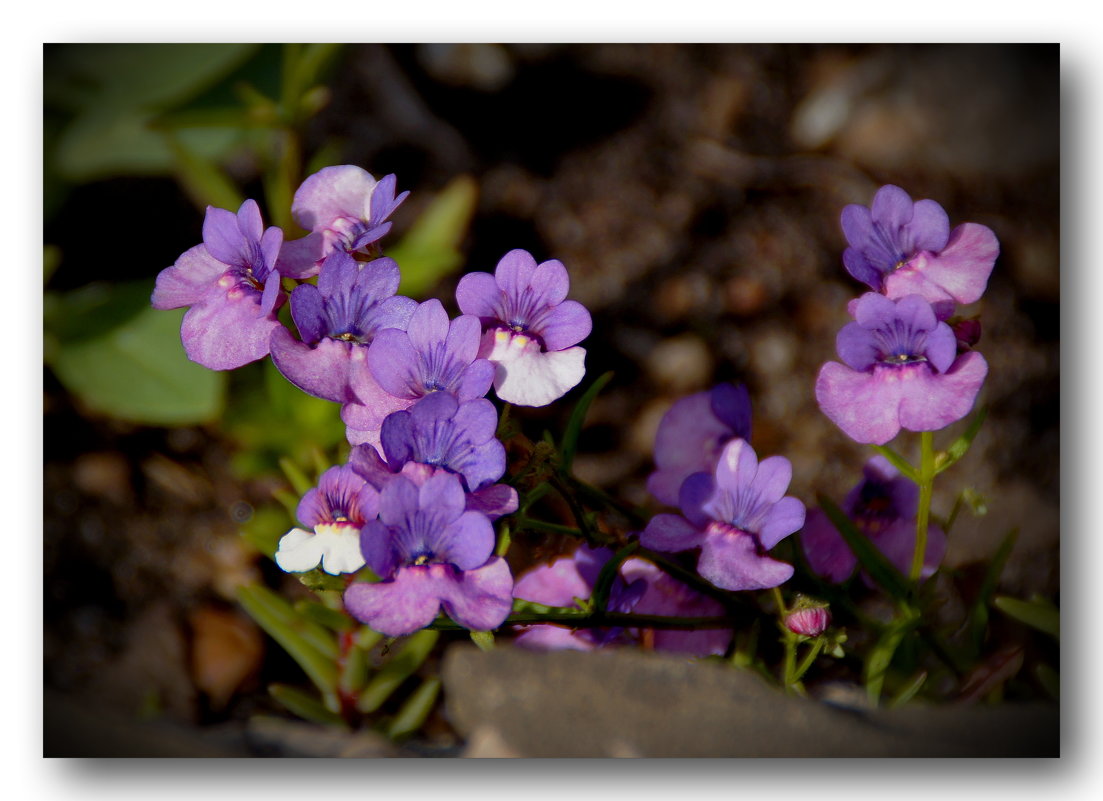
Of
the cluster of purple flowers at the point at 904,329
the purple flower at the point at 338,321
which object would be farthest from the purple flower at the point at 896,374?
the purple flower at the point at 338,321

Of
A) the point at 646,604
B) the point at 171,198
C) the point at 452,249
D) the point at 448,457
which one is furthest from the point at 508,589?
the point at 171,198

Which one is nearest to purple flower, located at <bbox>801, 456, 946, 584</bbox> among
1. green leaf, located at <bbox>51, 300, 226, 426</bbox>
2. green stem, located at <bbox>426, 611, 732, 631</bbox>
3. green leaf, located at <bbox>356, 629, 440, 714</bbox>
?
green stem, located at <bbox>426, 611, 732, 631</bbox>

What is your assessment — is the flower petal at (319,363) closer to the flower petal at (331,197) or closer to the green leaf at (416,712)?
the flower petal at (331,197)

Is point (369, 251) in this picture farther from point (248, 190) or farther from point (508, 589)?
point (248, 190)

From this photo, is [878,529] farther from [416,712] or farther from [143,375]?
[143,375]

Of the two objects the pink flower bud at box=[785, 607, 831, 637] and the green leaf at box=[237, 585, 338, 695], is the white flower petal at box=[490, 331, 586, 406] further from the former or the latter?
the green leaf at box=[237, 585, 338, 695]

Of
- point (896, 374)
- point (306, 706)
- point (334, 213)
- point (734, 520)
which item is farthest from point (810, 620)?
point (306, 706)

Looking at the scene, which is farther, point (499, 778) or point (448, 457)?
point (499, 778)

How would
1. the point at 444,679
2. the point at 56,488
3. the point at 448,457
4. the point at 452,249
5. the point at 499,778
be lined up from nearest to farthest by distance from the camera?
1. the point at 448,457
2. the point at 499,778
3. the point at 444,679
4. the point at 56,488
5. the point at 452,249
